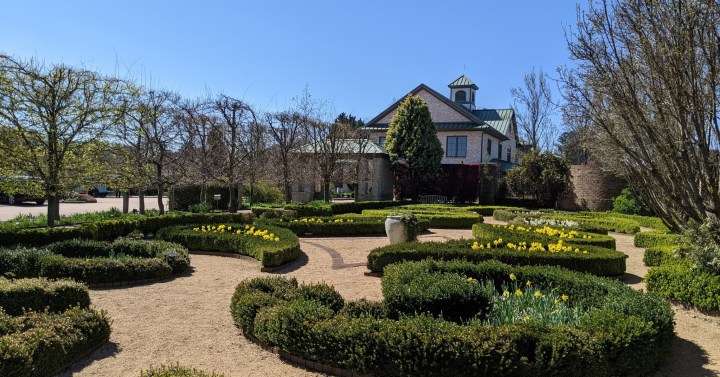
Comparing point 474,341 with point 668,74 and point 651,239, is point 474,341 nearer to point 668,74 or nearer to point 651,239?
point 668,74

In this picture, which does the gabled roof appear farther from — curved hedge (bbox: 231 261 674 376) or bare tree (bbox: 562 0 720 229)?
curved hedge (bbox: 231 261 674 376)

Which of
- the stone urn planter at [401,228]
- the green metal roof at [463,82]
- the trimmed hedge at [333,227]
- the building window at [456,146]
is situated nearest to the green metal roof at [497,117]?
the green metal roof at [463,82]

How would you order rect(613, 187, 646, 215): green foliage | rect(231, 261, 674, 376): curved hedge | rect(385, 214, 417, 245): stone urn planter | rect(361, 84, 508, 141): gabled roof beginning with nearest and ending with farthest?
rect(231, 261, 674, 376): curved hedge
rect(385, 214, 417, 245): stone urn planter
rect(613, 187, 646, 215): green foliage
rect(361, 84, 508, 141): gabled roof

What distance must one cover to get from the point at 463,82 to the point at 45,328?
41229mm

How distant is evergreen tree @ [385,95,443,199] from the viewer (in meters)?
32.5

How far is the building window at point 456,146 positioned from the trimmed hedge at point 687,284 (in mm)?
29897

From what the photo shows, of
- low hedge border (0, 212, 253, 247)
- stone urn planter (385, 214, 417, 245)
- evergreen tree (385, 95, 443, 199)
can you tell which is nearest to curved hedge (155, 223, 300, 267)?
low hedge border (0, 212, 253, 247)

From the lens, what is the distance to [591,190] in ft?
92.2

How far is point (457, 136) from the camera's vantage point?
38031 mm

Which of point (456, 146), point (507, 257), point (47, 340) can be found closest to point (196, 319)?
point (47, 340)

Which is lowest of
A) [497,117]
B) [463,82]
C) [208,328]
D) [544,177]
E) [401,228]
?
[208,328]

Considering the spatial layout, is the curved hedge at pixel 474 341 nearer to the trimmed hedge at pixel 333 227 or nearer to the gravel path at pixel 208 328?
the gravel path at pixel 208 328

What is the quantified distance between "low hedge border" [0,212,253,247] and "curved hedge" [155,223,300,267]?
1.10 meters

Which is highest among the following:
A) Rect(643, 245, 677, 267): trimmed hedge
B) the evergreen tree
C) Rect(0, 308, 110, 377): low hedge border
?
the evergreen tree
